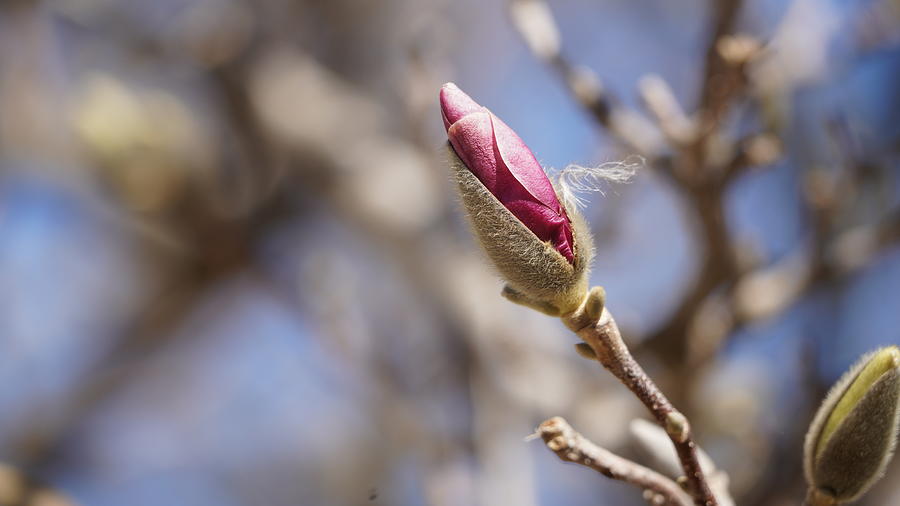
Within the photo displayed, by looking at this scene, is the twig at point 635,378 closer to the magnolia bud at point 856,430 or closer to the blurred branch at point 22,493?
the magnolia bud at point 856,430

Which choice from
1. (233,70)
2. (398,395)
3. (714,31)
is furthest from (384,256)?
(714,31)

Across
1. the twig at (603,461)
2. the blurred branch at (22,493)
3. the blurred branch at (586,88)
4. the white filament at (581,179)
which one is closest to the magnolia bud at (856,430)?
the twig at (603,461)

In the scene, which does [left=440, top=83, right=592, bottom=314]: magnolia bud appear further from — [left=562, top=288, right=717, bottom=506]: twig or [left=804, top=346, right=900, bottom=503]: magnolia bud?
[left=804, top=346, right=900, bottom=503]: magnolia bud

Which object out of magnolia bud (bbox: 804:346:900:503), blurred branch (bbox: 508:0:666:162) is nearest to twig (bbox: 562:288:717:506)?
magnolia bud (bbox: 804:346:900:503)

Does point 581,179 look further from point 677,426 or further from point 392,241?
point 392,241

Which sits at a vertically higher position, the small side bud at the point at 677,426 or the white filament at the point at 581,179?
the white filament at the point at 581,179

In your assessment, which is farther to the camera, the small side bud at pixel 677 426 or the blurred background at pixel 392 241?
the blurred background at pixel 392 241

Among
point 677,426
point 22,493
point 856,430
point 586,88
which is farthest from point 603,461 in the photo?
point 22,493
